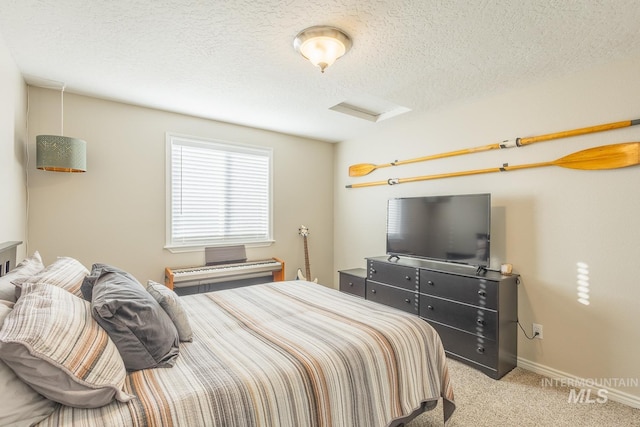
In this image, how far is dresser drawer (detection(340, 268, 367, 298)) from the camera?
389cm

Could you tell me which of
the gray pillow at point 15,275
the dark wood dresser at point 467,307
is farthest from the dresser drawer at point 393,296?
the gray pillow at point 15,275

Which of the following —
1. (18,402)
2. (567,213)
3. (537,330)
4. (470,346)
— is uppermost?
(567,213)

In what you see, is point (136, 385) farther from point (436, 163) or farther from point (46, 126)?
point (436, 163)

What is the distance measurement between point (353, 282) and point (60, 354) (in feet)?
10.8

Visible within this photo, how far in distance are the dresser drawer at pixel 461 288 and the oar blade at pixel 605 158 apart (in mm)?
1193

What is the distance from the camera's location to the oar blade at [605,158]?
89.4 inches

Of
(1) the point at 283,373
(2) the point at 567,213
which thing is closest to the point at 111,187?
(1) the point at 283,373

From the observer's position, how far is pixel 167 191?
3592 millimetres

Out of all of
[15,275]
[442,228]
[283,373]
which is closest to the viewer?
[283,373]

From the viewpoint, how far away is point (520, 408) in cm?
220

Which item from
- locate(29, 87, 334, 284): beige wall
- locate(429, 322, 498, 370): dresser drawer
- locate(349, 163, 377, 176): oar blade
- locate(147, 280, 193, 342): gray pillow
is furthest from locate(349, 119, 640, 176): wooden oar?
locate(147, 280, 193, 342): gray pillow

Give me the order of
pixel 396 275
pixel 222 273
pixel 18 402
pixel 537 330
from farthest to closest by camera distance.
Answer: pixel 222 273
pixel 396 275
pixel 537 330
pixel 18 402

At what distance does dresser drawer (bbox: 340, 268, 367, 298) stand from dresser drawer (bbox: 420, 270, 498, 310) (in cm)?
89

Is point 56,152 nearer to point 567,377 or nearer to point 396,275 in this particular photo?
point 396,275
